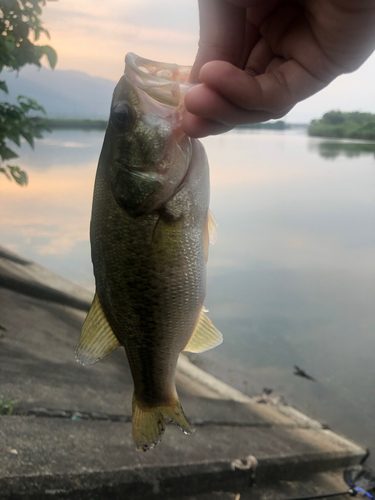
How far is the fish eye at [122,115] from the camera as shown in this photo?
1501 mm

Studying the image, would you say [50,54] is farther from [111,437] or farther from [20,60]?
[111,437]

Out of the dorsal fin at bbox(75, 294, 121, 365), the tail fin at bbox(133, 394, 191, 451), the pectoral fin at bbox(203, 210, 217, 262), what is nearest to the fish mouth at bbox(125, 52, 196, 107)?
the pectoral fin at bbox(203, 210, 217, 262)

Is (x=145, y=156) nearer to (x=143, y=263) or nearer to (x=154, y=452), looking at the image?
(x=143, y=263)

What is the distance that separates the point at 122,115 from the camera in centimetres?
152

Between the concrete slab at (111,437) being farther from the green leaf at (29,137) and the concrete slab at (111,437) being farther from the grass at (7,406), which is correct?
the green leaf at (29,137)

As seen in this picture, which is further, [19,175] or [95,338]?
[19,175]

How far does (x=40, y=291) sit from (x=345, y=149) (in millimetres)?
43365

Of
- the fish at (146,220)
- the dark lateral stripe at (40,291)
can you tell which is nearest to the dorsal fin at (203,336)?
the fish at (146,220)

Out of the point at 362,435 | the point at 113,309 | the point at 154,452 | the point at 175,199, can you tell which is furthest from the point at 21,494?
the point at 362,435

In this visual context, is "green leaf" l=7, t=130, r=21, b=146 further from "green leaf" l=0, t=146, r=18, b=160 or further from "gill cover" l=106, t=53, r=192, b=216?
"gill cover" l=106, t=53, r=192, b=216

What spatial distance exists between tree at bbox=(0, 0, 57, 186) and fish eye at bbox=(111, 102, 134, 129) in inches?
115

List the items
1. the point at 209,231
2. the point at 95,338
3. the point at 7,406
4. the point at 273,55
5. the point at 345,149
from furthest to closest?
the point at 345,149 → the point at 7,406 → the point at 209,231 → the point at 95,338 → the point at 273,55

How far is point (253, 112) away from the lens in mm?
1257

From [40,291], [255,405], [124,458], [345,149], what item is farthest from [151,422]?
[345,149]
